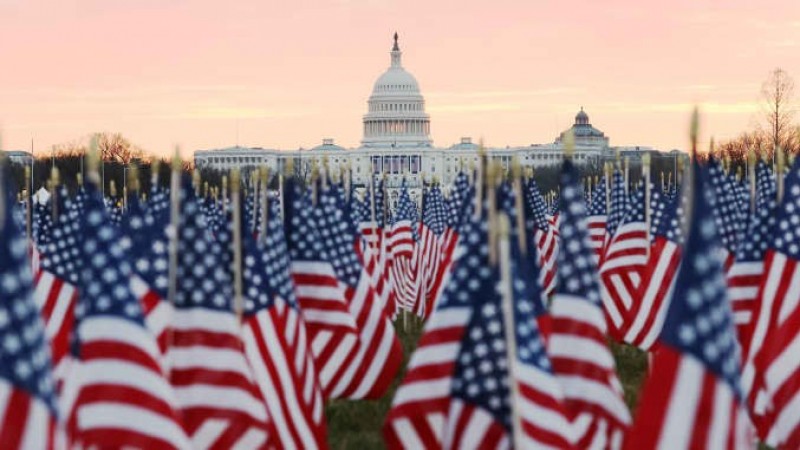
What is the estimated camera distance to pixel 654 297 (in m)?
14.5

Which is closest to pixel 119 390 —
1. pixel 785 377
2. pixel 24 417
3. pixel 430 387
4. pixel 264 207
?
pixel 24 417

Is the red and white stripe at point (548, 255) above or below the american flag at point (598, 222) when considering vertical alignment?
below

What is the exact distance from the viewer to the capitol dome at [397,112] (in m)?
172

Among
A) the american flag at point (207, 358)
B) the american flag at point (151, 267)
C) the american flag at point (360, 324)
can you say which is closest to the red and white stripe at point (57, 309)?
the american flag at point (151, 267)

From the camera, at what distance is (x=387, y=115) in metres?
172

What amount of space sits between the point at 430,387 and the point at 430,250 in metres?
17.1

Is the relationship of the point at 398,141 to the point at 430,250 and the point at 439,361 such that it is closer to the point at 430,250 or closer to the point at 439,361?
the point at 430,250

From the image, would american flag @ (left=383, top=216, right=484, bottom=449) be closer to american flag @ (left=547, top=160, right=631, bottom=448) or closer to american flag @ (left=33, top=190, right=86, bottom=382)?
american flag @ (left=547, top=160, right=631, bottom=448)

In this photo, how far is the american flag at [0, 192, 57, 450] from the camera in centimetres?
750

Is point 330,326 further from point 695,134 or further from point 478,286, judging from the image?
point 695,134

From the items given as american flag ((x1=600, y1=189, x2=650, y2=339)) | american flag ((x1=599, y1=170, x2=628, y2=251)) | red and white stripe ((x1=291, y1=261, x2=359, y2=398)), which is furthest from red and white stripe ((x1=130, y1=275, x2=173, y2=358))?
american flag ((x1=599, y1=170, x2=628, y2=251))

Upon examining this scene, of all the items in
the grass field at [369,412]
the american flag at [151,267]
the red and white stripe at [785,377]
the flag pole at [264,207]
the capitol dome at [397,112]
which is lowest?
the grass field at [369,412]

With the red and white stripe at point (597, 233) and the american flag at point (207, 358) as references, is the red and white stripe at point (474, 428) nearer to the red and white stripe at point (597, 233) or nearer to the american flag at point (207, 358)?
the american flag at point (207, 358)

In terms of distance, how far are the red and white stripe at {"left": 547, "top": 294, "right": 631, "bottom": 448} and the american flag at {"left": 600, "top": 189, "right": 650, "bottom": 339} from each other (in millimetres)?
8292
